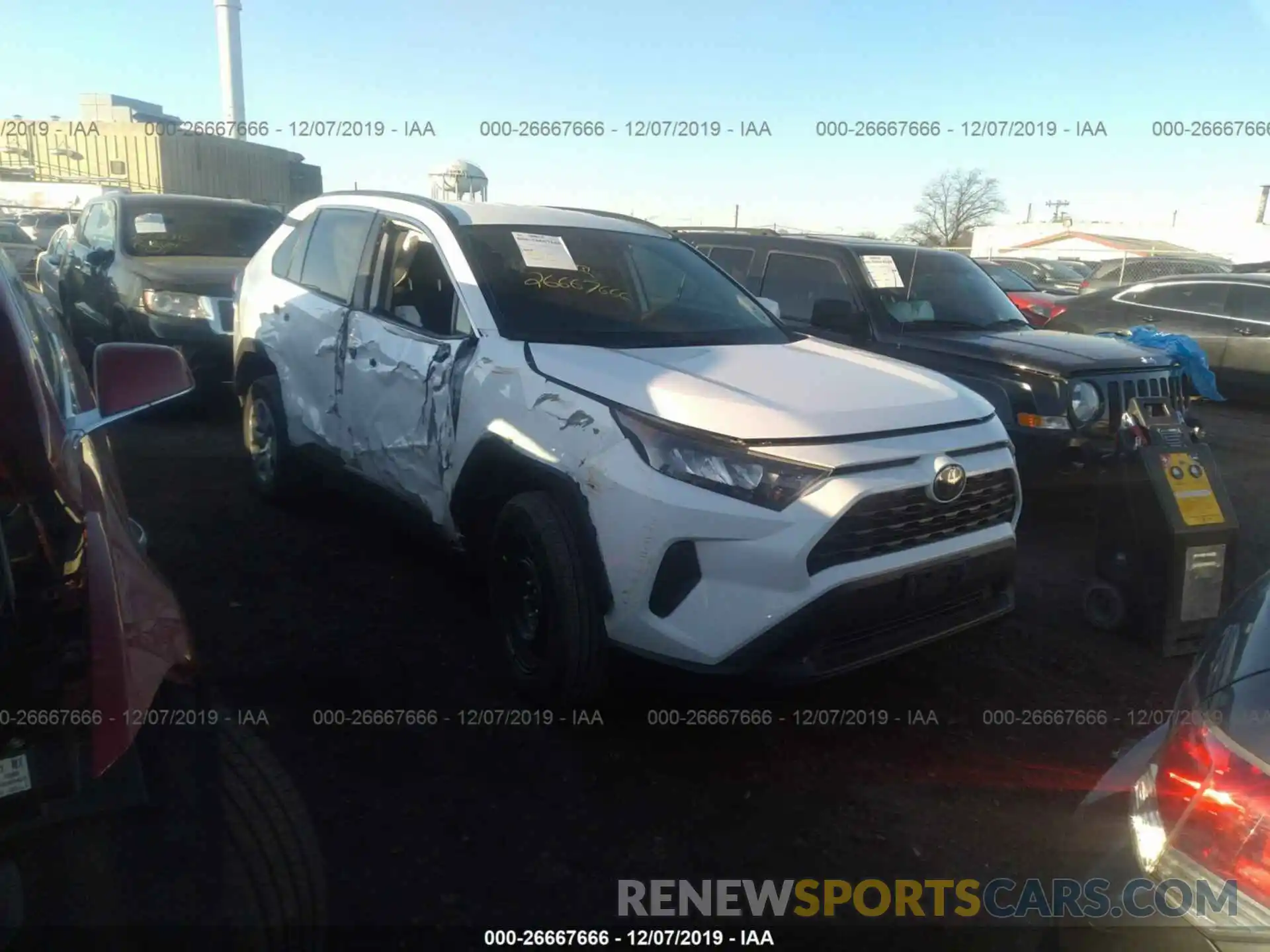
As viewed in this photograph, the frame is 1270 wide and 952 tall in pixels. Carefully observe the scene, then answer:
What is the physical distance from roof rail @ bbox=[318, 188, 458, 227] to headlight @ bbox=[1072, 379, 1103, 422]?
11.7 feet

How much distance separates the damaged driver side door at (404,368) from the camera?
12.3 ft

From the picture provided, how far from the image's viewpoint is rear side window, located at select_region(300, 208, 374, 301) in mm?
4613

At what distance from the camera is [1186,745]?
4.95 feet

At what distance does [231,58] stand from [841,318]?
41.5m

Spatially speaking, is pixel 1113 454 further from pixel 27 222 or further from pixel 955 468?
pixel 27 222

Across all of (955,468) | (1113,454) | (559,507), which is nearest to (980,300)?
(1113,454)

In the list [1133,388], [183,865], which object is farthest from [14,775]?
[1133,388]

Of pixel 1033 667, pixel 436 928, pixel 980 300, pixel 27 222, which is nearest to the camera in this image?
pixel 436 928

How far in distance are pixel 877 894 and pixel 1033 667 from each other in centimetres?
175

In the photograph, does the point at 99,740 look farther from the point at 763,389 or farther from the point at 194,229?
the point at 194,229

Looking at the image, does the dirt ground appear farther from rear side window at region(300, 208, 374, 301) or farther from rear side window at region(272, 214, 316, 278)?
rear side window at region(272, 214, 316, 278)

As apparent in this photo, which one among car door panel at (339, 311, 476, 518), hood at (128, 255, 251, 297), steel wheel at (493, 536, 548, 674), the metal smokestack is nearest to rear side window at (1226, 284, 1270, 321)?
car door panel at (339, 311, 476, 518)

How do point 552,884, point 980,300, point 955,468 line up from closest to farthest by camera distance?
point 552,884, point 955,468, point 980,300

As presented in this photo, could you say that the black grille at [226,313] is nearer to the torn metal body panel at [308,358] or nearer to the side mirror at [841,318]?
the torn metal body panel at [308,358]
